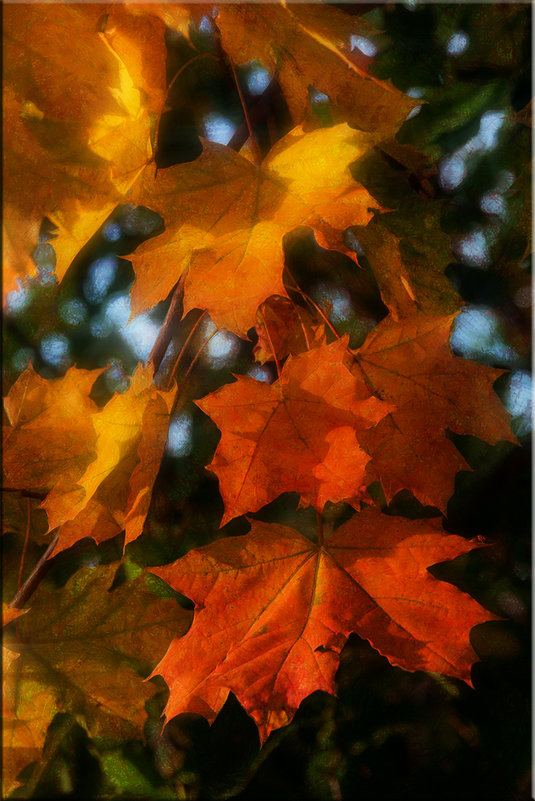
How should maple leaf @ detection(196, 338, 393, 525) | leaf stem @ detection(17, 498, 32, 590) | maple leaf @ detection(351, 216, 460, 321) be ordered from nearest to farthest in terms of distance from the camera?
1. maple leaf @ detection(196, 338, 393, 525)
2. maple leaf @ detection(351, 216, 460, 321)
3. leaf stem @ detection(17, 498, 32, 590)

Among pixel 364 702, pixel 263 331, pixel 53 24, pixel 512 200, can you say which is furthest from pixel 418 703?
pixel 53 24

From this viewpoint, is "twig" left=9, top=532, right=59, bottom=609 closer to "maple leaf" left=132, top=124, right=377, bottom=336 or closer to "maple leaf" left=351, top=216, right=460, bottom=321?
"maple leaf" left=132, top=124, right=377, bottom=336

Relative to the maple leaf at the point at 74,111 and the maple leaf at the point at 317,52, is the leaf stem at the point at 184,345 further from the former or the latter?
the maple leaf at the point at 317,52

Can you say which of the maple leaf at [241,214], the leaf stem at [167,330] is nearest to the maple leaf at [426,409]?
the maple leaf at [241,214]

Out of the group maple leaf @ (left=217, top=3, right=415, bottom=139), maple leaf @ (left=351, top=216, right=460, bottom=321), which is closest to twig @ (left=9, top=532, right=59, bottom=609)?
maple leaf @ (left=351, top=216, right=460, bottom=321)

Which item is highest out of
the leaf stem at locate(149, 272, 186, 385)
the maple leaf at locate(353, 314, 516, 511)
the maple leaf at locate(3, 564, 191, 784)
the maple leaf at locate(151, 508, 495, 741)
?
the leaf stem at locate(149, 272, 186, 385)

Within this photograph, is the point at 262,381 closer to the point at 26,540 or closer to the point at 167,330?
the point at 167,330

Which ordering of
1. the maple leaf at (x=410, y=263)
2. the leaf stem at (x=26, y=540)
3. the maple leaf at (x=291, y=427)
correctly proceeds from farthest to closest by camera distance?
1. the leaf stem at (x=26, y=540)
2. the maple leaf at (x=410, y=263)
3. the maple leaf at (x=291, y=427)
